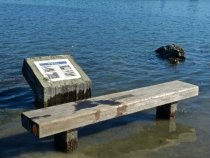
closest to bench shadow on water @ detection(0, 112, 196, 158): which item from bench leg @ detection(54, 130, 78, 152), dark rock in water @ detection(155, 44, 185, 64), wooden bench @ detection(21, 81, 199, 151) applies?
bench leg @ detection(54, 130, 78, 152)

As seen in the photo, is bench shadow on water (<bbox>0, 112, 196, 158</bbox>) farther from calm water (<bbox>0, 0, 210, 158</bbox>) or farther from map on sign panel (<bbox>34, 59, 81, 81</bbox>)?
map on sign panel (<bbox>34, 59, 81, 81</bbox>)

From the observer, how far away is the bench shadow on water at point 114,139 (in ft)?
24.0

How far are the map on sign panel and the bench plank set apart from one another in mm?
883

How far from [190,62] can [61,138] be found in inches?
376

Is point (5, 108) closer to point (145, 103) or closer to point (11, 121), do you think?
point (11, 121)

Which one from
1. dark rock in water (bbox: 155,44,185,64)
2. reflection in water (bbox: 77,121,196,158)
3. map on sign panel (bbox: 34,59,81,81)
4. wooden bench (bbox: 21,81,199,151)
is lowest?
reflection in water (bbox: 77,121,196,158)

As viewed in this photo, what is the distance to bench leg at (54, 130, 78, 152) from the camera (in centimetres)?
705

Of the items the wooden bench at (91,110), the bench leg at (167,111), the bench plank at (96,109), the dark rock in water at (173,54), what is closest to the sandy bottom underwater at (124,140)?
the bench leg at (167,111)

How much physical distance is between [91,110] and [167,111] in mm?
2497

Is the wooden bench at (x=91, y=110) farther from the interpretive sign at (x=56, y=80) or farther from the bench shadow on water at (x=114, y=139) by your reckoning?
the interpretive sign at (x=56, y=80)

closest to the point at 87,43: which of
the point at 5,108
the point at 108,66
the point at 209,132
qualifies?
the point at 108,66

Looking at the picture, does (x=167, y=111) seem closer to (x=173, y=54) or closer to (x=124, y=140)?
(x=124, y=140)

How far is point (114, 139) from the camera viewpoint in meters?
7.98

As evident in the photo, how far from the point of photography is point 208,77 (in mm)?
13125
